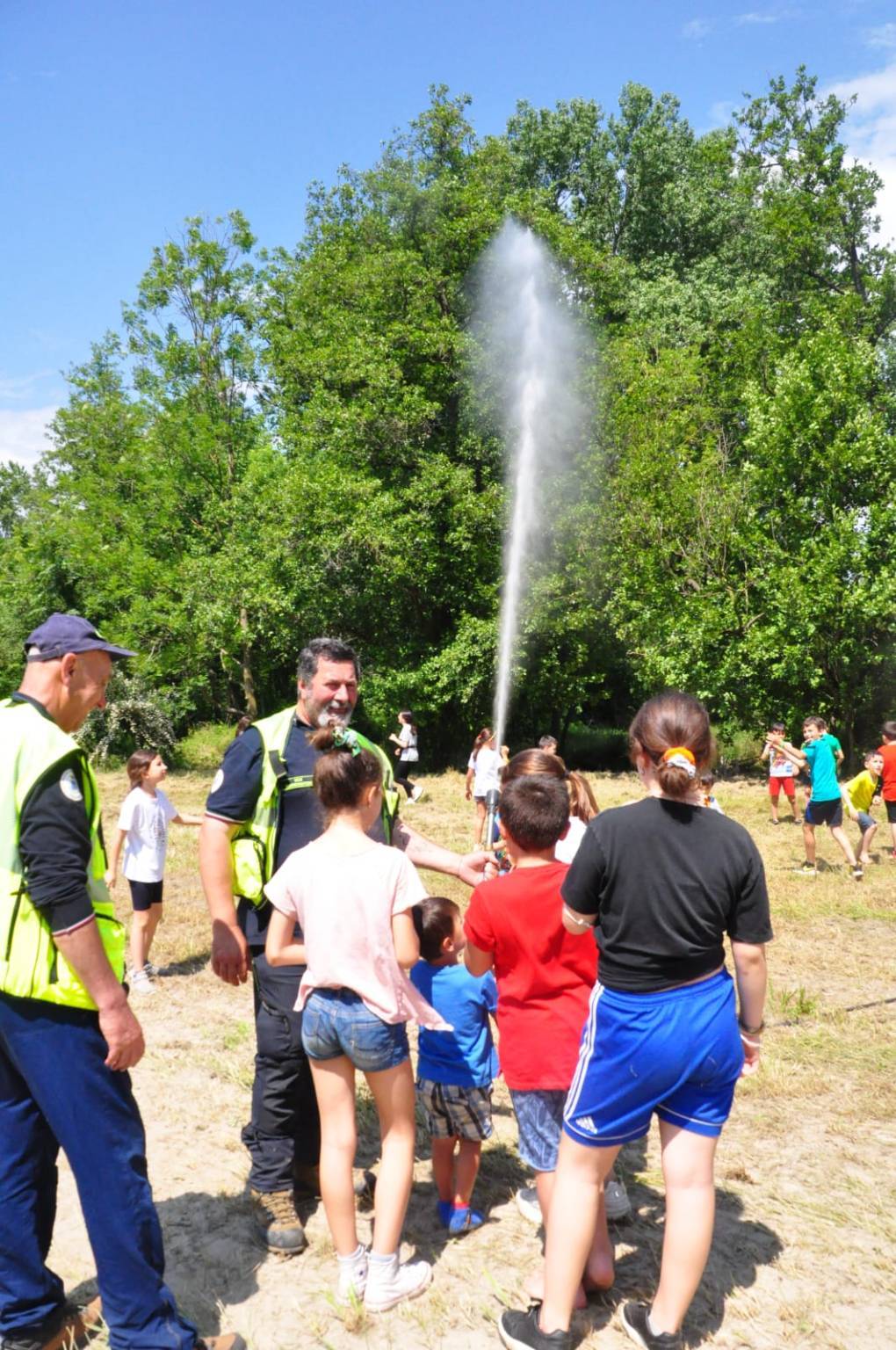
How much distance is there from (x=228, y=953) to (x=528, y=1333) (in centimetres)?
154

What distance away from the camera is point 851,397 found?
20.7 meters

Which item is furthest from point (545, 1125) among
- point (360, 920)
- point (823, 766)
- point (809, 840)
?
point (809, 840)

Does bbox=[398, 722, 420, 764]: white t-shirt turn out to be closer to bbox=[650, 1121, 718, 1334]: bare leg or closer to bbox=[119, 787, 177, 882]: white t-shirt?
bbox=[119, 787, 177, 882]: white t-shirt

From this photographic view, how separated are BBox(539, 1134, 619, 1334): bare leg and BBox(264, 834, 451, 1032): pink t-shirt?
26.7 inches

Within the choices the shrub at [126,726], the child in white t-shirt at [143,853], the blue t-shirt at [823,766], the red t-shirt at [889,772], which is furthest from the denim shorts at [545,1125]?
A: the shrub at [126,726]

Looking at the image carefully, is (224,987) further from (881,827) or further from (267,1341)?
(881,827)

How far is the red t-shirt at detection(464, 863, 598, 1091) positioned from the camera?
3162 millimetres

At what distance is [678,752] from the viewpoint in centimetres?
280

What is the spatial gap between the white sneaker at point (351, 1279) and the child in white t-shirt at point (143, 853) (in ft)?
13.0

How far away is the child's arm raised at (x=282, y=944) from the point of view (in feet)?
10.8

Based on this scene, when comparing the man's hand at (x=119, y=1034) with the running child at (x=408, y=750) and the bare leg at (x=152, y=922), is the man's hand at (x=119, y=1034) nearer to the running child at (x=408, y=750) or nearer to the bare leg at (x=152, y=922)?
the bare leg at (x=152, y=922)

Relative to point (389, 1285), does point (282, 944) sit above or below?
above

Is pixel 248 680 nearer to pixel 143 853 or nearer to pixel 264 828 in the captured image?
pixel 143 853

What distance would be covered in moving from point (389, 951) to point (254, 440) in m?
27.9
